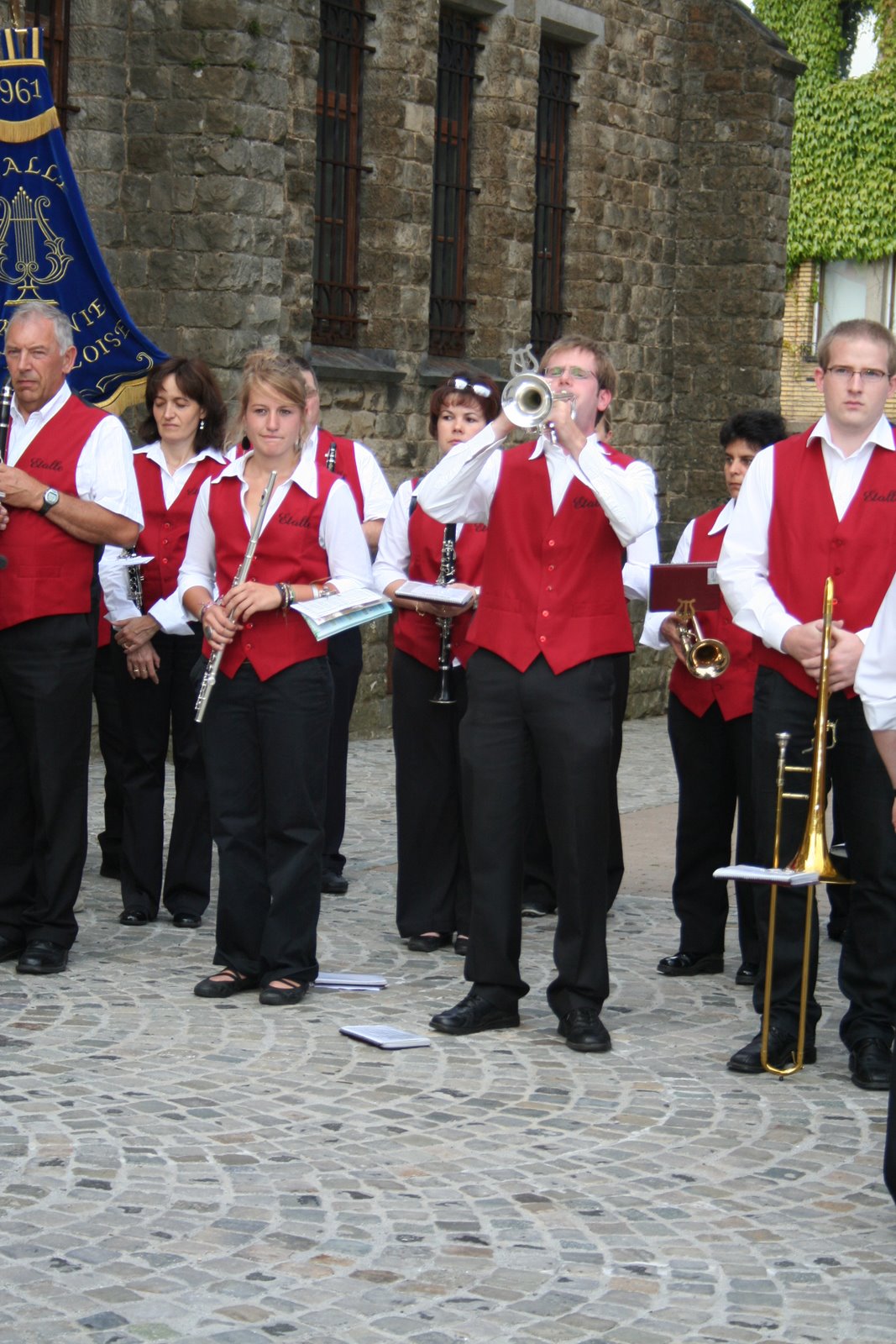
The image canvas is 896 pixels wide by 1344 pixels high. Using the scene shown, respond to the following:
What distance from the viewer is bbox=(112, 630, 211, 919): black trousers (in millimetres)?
7922

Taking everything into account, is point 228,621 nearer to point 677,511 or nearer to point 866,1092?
point 866,1092

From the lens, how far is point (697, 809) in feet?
24.5

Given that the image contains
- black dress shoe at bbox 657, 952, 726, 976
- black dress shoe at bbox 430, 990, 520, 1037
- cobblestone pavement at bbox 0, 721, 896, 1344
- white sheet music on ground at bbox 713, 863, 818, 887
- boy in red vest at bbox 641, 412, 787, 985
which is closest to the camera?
cobblestone pavement at bbox 0, 721, 896, 1344

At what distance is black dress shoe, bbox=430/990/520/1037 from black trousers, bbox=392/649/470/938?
1.20m

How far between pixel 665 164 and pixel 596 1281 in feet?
48.9

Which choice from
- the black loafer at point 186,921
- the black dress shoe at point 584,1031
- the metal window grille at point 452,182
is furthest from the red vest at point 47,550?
the metal window grille at point 452,182

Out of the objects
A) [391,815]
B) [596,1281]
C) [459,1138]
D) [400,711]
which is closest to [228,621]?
[400,711]

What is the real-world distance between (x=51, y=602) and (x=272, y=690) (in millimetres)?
871

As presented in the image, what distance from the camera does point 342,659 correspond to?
8922mm

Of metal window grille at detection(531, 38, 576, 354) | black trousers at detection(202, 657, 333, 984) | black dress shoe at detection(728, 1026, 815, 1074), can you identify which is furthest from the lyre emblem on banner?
metal window grille at detection(531, 38, 576, 354)

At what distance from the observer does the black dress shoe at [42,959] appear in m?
6.94

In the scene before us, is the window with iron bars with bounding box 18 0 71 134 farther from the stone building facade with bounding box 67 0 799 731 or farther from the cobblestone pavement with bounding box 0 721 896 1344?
the cobblestone pavement with bounding box 0 721 896 1344

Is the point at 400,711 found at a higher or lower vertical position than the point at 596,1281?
higher

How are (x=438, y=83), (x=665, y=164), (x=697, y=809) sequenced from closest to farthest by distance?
(x=697, y=809) → (x=438, y=83) → (x=665, y=164)
